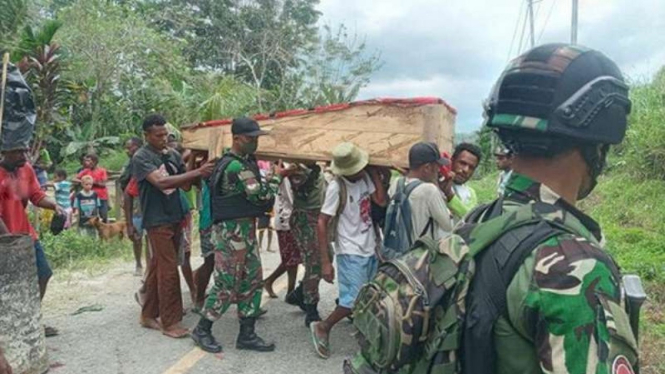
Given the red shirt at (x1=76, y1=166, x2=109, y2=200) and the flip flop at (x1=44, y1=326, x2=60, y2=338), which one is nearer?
the flip flop at (x1=44, y1=326, x2=60, y2=338)

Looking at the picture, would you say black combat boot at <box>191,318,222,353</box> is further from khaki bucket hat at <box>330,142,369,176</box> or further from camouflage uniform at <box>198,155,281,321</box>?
khaki bucket hat at <box>330,142,369,176</box>

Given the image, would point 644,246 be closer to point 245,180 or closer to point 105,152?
point 245,180

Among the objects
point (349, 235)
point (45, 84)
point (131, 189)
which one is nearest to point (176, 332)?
point (349, 235)

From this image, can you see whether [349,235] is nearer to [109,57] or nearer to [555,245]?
[555,245]

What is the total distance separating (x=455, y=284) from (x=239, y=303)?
141 inches

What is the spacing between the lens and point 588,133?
1222mm

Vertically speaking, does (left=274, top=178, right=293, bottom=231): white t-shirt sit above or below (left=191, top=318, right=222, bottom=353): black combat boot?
above

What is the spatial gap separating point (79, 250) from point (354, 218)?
5.59 metres

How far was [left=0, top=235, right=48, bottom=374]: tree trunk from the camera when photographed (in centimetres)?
384

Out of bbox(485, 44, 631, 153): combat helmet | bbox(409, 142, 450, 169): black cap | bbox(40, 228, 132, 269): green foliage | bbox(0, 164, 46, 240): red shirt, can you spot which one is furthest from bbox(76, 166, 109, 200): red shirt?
bbox(485, 44, 631, 153): combat helmet

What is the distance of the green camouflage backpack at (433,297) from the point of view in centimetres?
120

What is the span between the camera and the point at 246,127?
4367 millimetres

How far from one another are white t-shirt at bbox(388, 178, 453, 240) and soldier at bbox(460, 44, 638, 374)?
8.65ft

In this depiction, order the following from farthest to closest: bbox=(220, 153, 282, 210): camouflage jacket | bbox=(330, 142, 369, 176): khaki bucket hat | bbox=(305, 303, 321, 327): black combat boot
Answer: bbox=(305, 303, 321, 327): black combat boot, bbox=(220, 153, 282, 210): camouflage jacket, bbox=(330, 142, 369, 176): khaki bucket hat
